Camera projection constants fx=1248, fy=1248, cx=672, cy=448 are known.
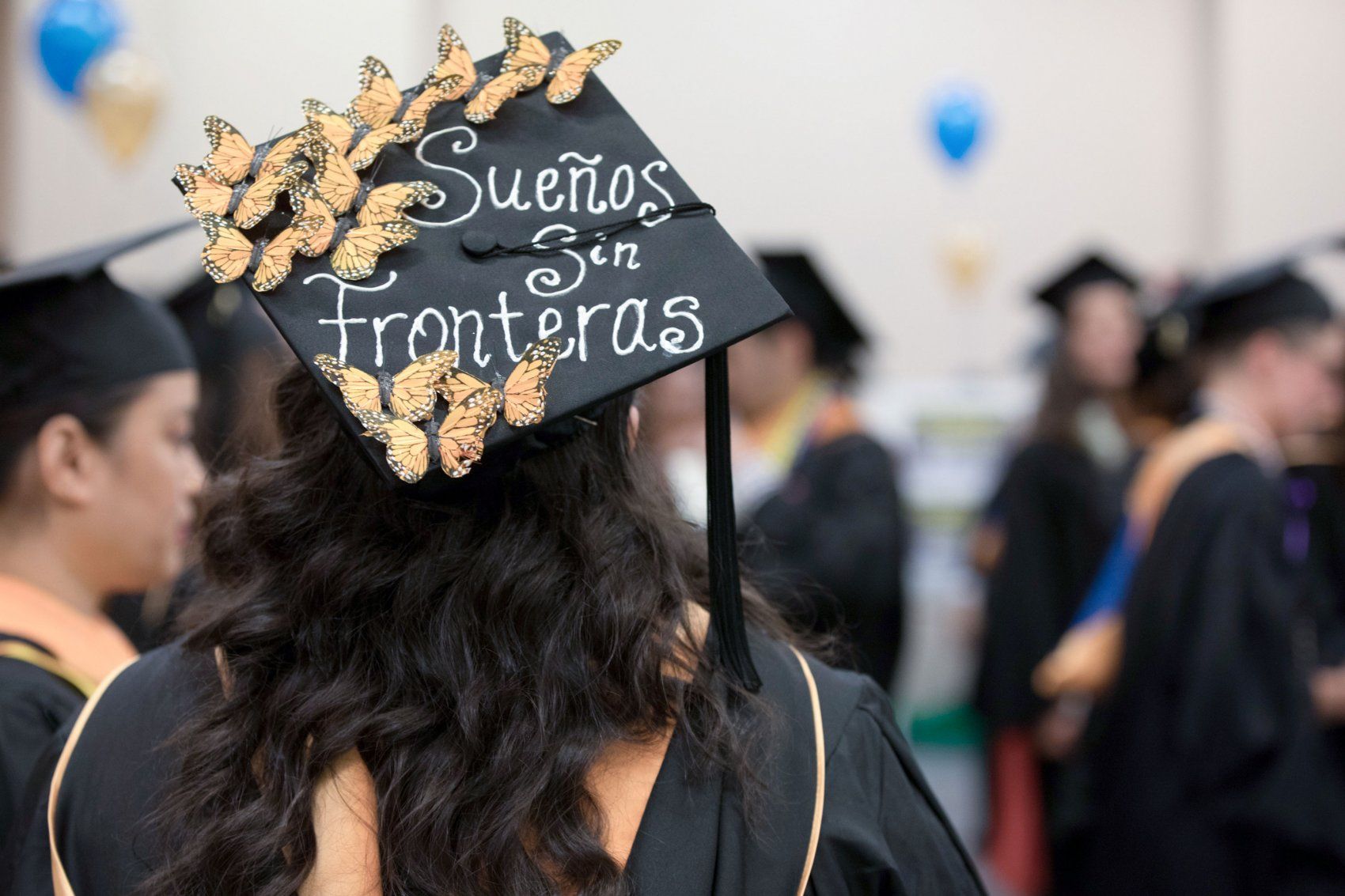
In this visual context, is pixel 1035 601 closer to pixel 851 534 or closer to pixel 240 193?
pixel 851 534

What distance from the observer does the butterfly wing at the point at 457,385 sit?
1.08 meters

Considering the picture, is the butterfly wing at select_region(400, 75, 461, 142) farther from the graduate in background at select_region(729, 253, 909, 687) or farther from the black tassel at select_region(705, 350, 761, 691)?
the graduate in background at select_region(729, 253, 909, 687)

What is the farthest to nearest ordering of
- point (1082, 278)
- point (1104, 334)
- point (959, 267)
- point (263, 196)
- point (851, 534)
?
point (959, 267) → point (1082, 278) → point (1104, 334) → point (851, 534) → point (263, 196)

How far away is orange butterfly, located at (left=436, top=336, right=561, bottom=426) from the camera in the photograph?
3.55 ft

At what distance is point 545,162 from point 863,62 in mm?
7811

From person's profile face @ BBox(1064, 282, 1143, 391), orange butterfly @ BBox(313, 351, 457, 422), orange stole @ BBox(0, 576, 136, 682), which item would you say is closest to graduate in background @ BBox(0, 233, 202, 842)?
orange stole @ BBox(0, 576, 136, 682)

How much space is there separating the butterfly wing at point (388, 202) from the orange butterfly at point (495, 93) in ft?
0.37

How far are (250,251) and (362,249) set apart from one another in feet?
0.34

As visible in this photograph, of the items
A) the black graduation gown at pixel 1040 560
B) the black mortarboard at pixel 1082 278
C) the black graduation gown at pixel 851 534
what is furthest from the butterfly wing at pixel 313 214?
the black mortarboard at pixel 1082 278

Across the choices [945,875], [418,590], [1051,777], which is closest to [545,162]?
[418,590]

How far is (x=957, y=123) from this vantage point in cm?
738

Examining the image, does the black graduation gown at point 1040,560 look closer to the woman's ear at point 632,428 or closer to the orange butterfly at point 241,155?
the woman's ear at point 632,428

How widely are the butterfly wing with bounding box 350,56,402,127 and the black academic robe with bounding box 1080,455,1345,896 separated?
2497 mm

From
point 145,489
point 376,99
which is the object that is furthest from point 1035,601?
point 376,99
